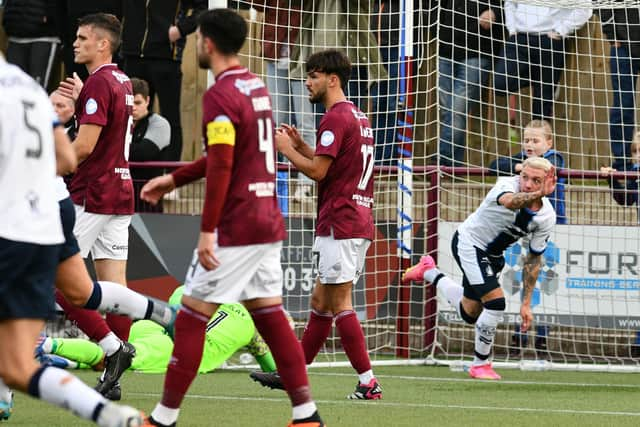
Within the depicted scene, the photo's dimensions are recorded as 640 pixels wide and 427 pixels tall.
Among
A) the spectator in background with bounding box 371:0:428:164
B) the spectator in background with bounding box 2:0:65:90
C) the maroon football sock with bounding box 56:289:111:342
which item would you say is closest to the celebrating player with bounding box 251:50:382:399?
the maroon football sock with bounding box 56:289:111:342

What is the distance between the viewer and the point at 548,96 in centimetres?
1277

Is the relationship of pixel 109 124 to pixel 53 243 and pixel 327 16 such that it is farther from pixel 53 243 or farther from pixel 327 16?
pixel 327 16

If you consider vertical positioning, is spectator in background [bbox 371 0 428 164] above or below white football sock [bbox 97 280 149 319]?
above

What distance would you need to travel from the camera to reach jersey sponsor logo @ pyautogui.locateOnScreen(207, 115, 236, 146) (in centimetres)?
577

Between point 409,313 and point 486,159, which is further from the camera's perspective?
point 486,159

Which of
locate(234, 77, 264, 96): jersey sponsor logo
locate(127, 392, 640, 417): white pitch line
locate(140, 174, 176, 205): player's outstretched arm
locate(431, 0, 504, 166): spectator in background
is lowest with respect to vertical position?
locate(127, 392, 640, 417): white pitch line

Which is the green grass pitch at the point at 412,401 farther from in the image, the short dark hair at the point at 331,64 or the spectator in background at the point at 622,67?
the spectator in background at the point at 622,67

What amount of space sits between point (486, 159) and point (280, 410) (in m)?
5.86

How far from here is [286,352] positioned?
20.1ft

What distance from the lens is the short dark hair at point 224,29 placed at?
19.6 feet

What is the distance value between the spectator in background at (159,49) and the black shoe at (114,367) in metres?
5.45

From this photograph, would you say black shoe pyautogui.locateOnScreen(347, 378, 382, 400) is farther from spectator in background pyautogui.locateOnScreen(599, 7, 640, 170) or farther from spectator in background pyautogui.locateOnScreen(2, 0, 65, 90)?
spectator in background pyautogui.locateOnScreen(2, 0, 65, 90)

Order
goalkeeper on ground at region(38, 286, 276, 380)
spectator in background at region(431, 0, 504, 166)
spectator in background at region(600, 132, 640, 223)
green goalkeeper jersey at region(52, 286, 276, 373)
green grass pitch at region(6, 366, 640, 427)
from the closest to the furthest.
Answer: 1. green grass pitch at region(6, 366, 640, 427)
2. goalkeeper on ground at region(38, 286, 276, 380)
3. green goalkeeper jersey at region(52, 286, 276, 373)
4. spectator in background at region(600, 132, 640, 223)
5. spectator in background at region(431, 0, 504, 166)

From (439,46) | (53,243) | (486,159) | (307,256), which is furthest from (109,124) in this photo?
(486,159)
